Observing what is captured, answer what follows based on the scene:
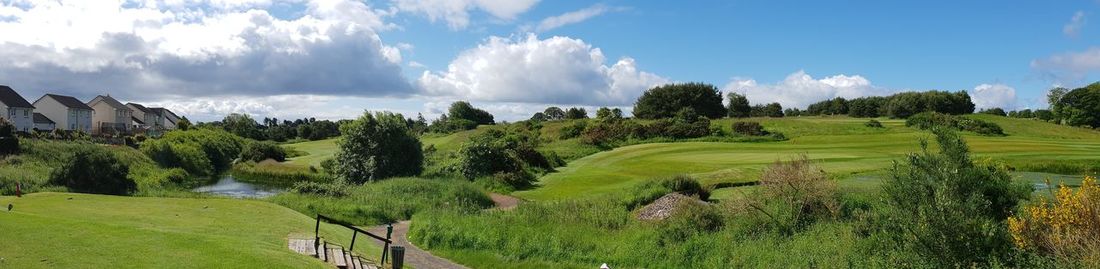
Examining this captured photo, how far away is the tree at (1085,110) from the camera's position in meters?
82.1

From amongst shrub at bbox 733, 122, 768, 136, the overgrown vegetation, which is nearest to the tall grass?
Result: shrub at bbox 733, 122, 768, 136

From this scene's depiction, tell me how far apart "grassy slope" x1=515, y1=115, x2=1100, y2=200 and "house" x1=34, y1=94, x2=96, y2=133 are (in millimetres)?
79332

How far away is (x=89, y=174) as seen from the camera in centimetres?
4200

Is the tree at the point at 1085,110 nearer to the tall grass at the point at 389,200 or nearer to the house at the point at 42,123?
the tall grass at the point at 389,200

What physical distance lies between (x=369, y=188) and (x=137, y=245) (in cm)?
2953

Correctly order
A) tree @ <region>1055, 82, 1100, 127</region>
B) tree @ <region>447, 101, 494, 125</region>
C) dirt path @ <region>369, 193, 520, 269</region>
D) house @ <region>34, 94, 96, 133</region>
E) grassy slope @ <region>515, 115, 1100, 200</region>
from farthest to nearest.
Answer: tree @ <region>447, 101, 494, 125</region> → house @ <region>34, 94, 96, 133</region> → tree @ <region>1055, 82, 1100, 127</region> → grassy slope @ <region>515, 115, 1100, 200</region> → dirt path @ <region>369, 193, 520, 269</region>

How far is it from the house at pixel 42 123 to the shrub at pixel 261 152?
28.4 meters

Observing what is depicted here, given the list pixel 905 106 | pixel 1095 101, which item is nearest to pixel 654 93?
pixel 905 106

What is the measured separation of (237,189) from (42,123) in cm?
5494

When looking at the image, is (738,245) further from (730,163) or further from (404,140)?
(404,140)

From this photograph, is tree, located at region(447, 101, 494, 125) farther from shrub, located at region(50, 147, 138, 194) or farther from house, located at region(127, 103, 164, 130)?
shrub, located at region(50, 147, 138, 194)

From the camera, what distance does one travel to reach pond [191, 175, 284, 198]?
56.8m

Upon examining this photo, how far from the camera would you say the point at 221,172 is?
8338 centimetres

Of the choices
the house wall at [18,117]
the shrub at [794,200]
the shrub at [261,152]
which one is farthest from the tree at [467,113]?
the shrub at [794,200]
